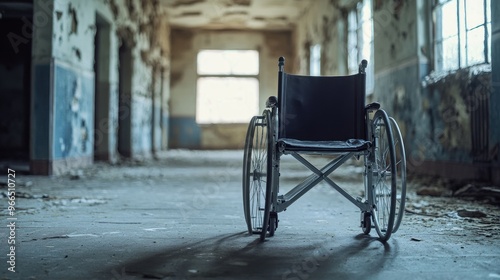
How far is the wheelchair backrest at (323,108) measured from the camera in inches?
97.8

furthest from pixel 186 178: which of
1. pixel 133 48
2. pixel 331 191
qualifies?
pixel 133 48

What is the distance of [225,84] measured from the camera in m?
14.9

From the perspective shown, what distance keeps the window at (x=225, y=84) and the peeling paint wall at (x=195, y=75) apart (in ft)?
0.66

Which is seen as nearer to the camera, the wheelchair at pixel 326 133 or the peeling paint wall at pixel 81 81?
the wheelchair at pixel 326 133

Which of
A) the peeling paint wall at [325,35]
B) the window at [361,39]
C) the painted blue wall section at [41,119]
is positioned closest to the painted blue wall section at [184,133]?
the peeling paint wall at [325,35]

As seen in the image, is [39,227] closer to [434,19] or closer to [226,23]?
[434,19]

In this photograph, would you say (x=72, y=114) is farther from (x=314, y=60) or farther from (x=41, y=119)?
(x=314, y=60)

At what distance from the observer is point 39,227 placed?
8.19 feet

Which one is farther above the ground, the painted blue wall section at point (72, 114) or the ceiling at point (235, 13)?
the ceiling at point (235, 13)

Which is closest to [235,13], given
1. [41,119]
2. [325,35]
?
[325,35]

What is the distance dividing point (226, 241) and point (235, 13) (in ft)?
38.9

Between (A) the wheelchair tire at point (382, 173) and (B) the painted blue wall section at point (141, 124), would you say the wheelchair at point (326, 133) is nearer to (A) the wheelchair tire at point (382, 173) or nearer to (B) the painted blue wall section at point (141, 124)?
(A) the wheelchair tire at point (382, 173)

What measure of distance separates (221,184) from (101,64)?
390 centimetres

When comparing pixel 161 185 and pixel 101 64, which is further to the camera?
pixel 101 64
